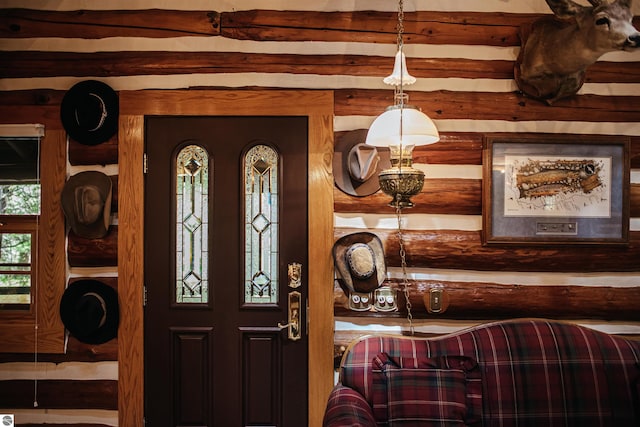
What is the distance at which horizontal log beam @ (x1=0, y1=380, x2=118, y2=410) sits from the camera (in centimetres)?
285

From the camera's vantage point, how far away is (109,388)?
2.85 m

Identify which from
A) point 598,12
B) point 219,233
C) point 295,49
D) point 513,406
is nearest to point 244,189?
point 219,233

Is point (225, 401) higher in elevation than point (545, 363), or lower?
lower

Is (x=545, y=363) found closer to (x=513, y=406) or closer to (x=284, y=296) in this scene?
(x=513, y=406)

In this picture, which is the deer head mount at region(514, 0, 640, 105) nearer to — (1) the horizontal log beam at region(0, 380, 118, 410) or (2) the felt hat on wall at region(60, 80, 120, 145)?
(2) the felt hat on wall at region(60, 80, 120, 145)

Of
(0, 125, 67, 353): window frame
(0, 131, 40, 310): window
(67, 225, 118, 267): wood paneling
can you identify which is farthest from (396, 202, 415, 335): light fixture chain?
(0, 131, 40, 310): window

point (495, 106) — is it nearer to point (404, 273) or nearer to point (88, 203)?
point (404, 273)

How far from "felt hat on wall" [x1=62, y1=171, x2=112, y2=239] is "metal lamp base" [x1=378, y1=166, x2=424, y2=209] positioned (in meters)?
1.72

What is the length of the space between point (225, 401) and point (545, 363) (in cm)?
188

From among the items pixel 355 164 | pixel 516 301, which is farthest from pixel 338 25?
pixel 516 301

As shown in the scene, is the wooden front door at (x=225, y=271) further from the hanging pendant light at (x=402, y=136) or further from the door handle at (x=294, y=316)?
the hanging pendant light at (x=402, y=136)

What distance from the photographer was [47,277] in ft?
9.39

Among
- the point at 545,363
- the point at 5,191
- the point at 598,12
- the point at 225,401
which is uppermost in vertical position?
the point at 598,12

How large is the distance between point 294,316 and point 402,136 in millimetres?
1274
